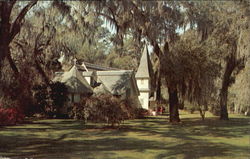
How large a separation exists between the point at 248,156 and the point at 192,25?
11.2m

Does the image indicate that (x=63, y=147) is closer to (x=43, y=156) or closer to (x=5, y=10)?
(x=43, y=156)

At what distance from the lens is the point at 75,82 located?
103 ft

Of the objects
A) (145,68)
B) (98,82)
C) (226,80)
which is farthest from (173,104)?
(145,68)

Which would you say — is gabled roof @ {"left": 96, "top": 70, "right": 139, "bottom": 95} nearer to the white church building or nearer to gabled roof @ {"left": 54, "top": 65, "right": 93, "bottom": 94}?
the white church building

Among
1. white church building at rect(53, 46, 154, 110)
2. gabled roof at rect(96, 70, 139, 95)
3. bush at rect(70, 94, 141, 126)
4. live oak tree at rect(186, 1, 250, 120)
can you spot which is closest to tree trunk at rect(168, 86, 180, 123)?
live oak tree at rect(186, 1, 250, 120)

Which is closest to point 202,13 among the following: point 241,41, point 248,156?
point 241,41

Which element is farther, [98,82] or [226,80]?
[98,82]

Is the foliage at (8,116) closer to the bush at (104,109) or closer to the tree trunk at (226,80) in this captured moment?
the bush at (104,109)

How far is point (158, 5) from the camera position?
17938 mm

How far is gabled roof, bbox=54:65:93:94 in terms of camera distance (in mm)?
30984

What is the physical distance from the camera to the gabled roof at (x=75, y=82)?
30984 millimetres

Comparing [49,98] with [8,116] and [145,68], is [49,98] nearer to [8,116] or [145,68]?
[8,116]

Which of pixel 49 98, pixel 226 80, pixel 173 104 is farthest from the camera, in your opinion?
pixel 226 80

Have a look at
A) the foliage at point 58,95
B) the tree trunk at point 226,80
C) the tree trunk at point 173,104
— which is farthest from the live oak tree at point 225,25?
the foliage at point 58,95
